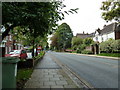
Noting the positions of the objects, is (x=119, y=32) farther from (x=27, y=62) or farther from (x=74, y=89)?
(x=74, y=89)

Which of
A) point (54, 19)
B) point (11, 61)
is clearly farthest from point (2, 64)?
point (54, 19)

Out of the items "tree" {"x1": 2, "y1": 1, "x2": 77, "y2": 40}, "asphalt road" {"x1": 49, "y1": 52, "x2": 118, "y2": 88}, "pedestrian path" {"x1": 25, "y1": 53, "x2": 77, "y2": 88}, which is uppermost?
"tree" {"x1": 2, "y1": 1, "x2": 77, "y2": 40}

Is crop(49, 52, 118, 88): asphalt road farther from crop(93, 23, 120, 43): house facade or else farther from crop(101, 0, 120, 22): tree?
crop(93, 23, 120, 43): house facade

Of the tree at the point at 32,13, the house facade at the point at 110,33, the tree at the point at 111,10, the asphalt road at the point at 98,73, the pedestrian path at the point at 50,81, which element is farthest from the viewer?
A: the house facade at the point at 110,33

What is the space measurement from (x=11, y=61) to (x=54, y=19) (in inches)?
105

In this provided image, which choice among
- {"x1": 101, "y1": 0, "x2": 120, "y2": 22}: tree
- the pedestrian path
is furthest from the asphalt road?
{"x1": 101, "y1": 0, "x2": 120, "y2": 22}: tree

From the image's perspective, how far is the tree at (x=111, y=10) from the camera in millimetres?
19469

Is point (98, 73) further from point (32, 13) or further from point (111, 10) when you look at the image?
point (111, 10)

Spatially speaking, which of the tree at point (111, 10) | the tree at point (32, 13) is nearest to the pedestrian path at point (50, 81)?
the tree at point (32, 13)

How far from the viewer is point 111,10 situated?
65.6 ft

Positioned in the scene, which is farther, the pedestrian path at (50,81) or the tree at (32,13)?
the pedestrian path at (50,81)

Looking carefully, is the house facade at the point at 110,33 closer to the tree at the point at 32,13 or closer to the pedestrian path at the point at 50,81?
the pedestrian path at the point at 50,81

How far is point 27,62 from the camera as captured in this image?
31.6 ft

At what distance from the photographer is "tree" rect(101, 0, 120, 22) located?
1947 centimetres
